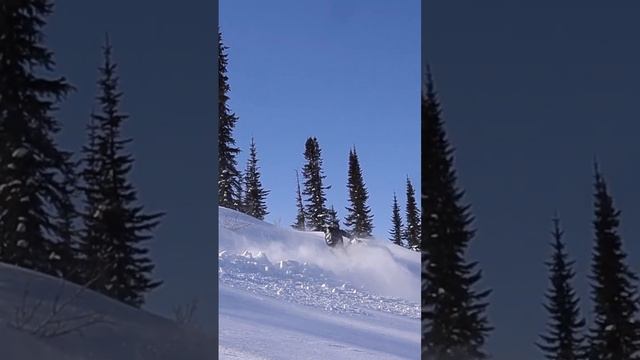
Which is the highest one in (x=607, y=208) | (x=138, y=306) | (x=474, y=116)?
(x=474, y=116)

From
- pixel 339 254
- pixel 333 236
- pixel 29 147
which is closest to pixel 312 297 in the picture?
pixel 339 254

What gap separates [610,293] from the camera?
11.6ft

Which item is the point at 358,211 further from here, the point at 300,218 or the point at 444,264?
the point at 444,264

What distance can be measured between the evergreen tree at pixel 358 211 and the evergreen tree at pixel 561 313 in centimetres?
354

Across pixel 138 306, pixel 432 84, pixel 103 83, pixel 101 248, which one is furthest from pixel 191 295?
pixel 432 84

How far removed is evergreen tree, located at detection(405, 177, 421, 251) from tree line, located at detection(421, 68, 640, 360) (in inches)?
120

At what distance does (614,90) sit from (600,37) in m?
0.28

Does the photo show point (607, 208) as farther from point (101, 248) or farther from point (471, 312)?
point (101, 248)

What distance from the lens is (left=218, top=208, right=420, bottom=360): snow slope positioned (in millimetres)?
5348

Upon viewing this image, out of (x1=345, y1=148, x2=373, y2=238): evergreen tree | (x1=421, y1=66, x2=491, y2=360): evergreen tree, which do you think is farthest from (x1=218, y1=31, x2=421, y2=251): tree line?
(x1=421, y1=66, x2=491, y2=360): evergreen tree

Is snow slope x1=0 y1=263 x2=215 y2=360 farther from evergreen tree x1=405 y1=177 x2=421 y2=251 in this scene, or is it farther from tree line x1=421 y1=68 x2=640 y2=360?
evergreen tree x1=405 y1=177 x2=421 y2=251

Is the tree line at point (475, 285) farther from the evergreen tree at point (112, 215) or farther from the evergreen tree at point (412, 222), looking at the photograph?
the evergreen tree at point (412, 222)

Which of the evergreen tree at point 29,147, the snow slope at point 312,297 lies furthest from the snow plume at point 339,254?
the evergreen tree at point 29,147

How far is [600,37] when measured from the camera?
144 inches
